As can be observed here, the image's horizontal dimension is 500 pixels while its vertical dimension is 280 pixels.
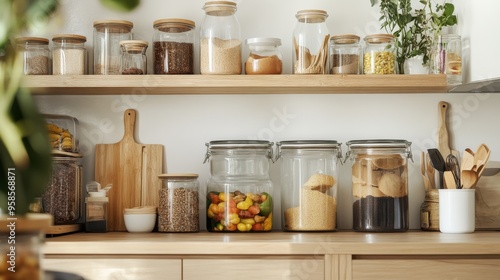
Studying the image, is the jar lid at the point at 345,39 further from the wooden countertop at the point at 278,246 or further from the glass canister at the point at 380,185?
the wooden countertop at the point at 278,246

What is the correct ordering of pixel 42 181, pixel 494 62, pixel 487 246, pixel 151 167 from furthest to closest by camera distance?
pixel 151 167, pixel 494 62, pixel 487 246, pixel 42 181

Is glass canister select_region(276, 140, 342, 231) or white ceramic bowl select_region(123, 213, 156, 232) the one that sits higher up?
glass canister select_region(276, 140, 342, 231)

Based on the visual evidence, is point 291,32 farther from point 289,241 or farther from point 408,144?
point 289,241

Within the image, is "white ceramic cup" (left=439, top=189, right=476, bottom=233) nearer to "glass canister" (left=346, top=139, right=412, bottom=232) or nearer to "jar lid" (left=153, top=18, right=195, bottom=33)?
"glass canister" (left=346, top=139, right=412, bottom=232)

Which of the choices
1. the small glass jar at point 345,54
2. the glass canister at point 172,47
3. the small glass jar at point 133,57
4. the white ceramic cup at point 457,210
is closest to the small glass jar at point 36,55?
the small glass jar at point 133,57

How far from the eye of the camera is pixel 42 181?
243 millimetres

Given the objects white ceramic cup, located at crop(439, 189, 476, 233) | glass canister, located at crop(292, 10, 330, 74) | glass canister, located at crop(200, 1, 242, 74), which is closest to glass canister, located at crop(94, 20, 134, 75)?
glass canister, located at crop(200, 1, 242, 74)

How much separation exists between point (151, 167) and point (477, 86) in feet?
3.78

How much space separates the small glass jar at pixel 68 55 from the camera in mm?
2252

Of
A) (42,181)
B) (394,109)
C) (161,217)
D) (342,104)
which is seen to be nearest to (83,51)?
(161,217)

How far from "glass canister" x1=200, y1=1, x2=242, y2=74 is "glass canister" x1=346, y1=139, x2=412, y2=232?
50 cm

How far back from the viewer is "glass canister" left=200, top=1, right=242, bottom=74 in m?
2.20

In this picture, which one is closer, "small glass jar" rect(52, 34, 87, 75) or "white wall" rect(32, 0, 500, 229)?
"small glass jar" rect(52, 34, 87, 75)

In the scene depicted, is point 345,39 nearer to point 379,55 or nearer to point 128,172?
point 379,55
